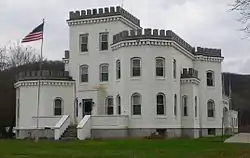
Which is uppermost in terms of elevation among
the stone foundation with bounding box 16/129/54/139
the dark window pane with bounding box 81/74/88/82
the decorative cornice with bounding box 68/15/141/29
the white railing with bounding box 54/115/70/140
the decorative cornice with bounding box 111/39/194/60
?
the decorative cornice with bounding box 68/15/141/29

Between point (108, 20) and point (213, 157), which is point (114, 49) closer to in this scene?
point (108, 20)

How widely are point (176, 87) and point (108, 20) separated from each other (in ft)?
28.8

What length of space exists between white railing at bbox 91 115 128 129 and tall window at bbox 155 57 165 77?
472 centimetres

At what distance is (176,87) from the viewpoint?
141 ft

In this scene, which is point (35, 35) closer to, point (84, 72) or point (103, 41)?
point (103, 41)

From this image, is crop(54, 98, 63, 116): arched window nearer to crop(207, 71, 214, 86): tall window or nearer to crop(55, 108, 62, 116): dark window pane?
crop(55, 108, 62, 116): dark window pane

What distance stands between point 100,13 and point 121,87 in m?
8.05

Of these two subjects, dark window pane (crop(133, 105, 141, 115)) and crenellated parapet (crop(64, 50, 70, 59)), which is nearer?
dark window pane (crop(133, 105, 141, 115))

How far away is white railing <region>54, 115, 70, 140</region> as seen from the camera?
1569 inches

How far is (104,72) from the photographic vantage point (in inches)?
1786

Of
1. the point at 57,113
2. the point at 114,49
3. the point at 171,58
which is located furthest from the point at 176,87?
the point at 57,113

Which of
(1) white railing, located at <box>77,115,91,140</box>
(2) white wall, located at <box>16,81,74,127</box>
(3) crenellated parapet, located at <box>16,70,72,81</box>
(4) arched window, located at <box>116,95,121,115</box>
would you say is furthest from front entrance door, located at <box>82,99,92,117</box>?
(1) white railing, located at <box>77,115,91,140</box>

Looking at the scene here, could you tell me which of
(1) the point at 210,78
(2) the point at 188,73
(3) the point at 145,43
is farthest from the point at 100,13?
(1) the point at 210,78

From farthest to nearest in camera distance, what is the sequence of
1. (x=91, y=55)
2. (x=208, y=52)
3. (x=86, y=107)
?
(x=208, y=52), (x=91, y=55), (x=86, y=107)
